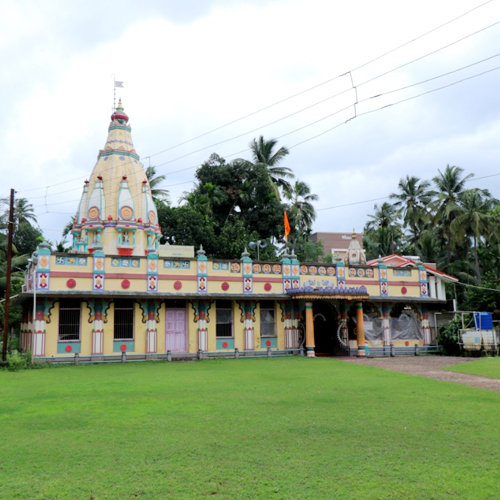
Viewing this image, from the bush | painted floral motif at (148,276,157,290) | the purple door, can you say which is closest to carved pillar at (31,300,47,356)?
painted floral motif at (148,276,157,290)

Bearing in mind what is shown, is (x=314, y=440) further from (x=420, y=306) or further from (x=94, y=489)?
(x=420, y=306)

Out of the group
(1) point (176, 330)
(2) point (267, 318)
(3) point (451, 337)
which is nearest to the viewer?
(1) point (176, 330)

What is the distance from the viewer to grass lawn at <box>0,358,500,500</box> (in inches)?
218

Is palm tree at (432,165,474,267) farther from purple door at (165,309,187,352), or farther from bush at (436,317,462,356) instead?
purple door at (165,309,187,352)

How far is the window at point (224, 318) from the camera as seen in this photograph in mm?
24516

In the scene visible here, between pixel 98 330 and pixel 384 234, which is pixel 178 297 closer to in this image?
pixel 98 330


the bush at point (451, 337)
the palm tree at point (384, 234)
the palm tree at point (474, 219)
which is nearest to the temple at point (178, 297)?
the bush at point (451, 337)

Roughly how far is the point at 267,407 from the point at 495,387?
6831mm

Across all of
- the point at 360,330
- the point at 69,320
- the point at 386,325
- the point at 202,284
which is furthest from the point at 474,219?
the point at 69,320

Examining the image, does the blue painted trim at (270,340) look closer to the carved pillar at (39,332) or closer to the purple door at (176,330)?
the purple door at (176,330)

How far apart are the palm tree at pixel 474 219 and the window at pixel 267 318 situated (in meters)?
19.8

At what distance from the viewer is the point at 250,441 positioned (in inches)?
293

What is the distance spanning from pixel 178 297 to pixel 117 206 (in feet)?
26.4

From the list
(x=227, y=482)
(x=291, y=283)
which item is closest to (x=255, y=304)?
(x=291, y=283)
